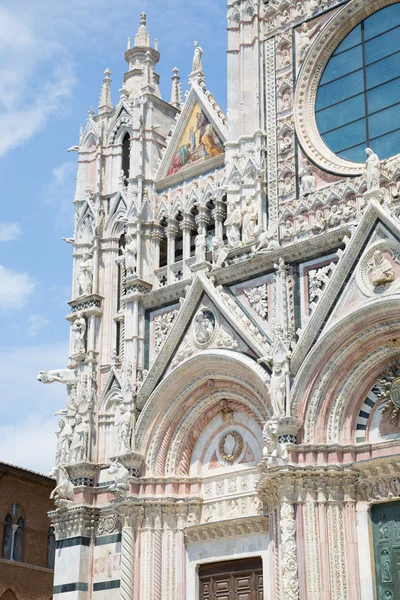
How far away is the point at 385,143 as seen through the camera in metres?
19.2

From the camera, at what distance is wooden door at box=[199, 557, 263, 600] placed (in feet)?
59.4

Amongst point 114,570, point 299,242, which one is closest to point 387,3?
point 299,242

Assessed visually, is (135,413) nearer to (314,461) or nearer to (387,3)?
(314,461)

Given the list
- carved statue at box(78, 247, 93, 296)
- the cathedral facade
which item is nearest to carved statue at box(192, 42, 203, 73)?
the cathedral facade

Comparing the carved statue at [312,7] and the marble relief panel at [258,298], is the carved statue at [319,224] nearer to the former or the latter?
the marble relief panel at [258,298]

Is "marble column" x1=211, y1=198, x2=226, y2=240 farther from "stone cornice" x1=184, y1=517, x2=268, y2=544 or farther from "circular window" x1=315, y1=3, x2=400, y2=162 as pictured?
"stone cornice" x1=184, y1=517, x2=268, y2=544

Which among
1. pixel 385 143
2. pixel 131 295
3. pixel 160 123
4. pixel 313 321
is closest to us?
pixel 313 321

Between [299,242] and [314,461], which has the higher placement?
[299,242]

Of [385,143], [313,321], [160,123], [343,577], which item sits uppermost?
[160,123]

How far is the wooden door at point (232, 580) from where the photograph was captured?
18.1 metres

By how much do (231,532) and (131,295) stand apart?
5.71m

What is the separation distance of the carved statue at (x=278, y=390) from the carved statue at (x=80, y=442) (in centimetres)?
516

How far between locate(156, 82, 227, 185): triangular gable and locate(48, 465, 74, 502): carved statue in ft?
22.9

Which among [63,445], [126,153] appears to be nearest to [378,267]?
[63,445]
